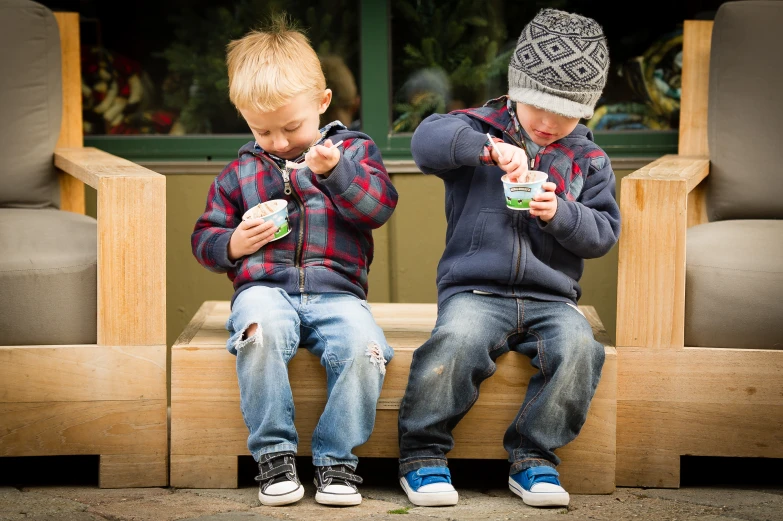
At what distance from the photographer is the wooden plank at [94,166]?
7.57ft

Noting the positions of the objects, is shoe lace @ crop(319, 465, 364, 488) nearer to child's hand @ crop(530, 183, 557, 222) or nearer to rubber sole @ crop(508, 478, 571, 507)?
rubber sole @ crop(508, 478, 571, 507)

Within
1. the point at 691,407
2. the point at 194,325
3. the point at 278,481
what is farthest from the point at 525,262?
the point at 194,325

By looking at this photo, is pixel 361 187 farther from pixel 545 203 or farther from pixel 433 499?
pixel 433 499

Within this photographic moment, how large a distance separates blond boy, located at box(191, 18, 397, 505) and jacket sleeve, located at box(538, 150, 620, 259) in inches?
15.9

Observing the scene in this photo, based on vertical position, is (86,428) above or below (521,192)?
below

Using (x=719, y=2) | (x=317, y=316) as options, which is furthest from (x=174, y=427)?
(x=719, y=2)

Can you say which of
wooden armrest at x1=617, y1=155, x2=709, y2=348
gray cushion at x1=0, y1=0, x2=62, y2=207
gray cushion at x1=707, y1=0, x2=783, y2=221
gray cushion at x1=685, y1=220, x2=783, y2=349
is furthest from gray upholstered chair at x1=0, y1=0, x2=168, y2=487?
gray cushion at x1=707, y1=0, x2=783, y2=221

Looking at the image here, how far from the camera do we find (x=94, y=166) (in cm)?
251

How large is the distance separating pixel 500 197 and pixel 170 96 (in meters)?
1.54

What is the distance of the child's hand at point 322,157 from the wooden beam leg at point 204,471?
68 cm

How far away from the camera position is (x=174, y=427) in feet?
7.65

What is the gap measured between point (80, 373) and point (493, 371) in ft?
3.03

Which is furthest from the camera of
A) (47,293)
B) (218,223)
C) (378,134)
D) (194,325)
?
(378,134)

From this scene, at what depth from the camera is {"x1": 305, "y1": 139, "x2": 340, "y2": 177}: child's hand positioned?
7.26 feet
